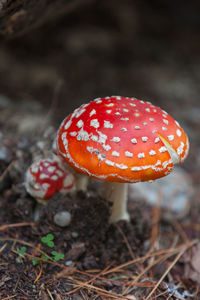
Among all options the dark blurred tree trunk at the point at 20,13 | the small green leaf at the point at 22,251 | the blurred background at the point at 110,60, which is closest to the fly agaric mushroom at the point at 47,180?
the small green leaf at the point at 22,251

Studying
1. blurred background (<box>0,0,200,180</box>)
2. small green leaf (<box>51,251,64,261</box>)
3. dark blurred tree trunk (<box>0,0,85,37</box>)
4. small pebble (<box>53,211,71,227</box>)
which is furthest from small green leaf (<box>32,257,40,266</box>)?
blurred background (<box>0,0,200,180</box>)

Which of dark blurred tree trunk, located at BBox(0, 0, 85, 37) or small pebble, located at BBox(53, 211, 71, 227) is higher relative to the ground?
dark blurred tree trunk, located at BBox(0, 0, 85, 37)

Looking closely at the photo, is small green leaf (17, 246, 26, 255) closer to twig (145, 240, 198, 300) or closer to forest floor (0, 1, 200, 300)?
forest floor (0, 1, 200, 300)

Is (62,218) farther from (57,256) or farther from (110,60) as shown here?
(110,60)

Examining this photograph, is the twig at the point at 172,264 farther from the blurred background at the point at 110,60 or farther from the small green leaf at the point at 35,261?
the blurred background at the point at 110,60

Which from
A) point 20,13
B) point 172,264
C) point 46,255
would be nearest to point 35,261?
point 46,255
